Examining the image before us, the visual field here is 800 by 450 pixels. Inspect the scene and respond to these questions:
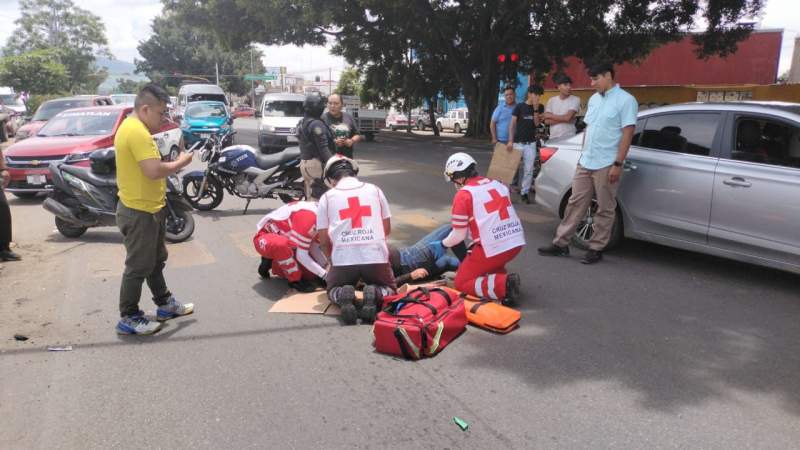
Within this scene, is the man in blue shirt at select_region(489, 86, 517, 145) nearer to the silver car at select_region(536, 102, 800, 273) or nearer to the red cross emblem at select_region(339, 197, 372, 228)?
the silver car at select_region(536, 102, 800, 273)

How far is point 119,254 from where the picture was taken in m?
6.65

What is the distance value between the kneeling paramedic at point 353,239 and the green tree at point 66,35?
7855cm

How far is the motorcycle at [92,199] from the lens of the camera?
23.2ft

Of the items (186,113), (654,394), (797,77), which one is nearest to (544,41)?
(186,113)

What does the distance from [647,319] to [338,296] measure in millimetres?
2415

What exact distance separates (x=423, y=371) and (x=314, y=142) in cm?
399

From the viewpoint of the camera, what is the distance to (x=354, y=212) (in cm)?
440

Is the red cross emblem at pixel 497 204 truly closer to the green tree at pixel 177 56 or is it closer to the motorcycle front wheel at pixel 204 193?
the motorcycle front wheel at pixel 204 193

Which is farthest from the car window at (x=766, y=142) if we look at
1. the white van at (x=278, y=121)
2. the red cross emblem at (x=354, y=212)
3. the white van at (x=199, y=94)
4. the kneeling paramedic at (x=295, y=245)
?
the white van at (x=199, y=94)

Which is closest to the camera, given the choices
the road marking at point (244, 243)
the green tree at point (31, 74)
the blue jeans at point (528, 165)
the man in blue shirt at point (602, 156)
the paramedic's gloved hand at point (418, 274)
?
A: the paramedic's gloved hand at point (418, 274)

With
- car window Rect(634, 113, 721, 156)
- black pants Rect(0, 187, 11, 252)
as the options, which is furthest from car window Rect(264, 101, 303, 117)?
car window Rect(634, 113, 721, 156)

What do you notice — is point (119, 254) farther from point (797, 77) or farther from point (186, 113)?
point (797, 77)

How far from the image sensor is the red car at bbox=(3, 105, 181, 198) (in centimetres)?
982

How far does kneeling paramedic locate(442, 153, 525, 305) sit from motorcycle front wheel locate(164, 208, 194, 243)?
151 inches
